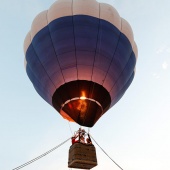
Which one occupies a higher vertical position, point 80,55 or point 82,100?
point 80,55

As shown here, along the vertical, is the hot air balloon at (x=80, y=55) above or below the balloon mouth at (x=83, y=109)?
above

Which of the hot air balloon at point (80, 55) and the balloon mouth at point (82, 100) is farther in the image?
the hot air balloon at point (80, 55)

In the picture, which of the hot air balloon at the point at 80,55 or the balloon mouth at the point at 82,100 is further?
the hot air balloon at the point at 80,55

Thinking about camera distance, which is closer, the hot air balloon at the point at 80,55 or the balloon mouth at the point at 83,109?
the balloon mouth at the point at 83,109

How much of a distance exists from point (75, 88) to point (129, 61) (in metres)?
2.49

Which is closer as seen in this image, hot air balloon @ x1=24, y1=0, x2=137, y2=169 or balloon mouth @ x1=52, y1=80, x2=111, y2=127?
balloon mouth @ x1=52, y1=80, x2=111, y2=127

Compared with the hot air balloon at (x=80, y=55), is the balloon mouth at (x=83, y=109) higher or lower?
lower

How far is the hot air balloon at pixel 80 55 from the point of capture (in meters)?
8.43

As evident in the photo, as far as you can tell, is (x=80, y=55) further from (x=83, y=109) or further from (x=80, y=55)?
(x=83, y=109)

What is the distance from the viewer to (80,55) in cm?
851

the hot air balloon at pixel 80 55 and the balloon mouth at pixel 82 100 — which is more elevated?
the hot air balloon at pixel 80 55

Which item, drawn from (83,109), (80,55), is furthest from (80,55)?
(83,109)

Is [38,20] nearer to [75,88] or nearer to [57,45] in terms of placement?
[57,45]

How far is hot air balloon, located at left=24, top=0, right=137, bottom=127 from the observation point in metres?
8.43
